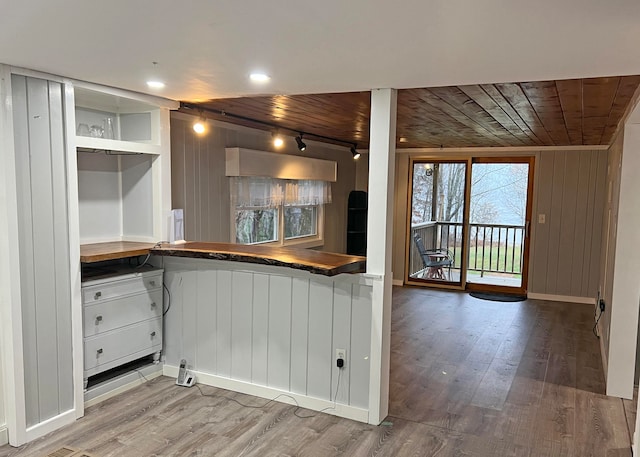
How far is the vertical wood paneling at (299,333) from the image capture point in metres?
3.35

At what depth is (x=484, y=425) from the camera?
10.4 feet

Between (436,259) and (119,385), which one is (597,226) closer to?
(436,259)

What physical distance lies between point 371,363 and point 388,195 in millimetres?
1078

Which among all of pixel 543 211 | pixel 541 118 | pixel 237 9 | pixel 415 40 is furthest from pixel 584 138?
pixel 237 9

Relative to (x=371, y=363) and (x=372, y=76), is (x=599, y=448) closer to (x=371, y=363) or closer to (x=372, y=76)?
(x=371, y=363)

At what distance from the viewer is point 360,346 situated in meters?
3.18

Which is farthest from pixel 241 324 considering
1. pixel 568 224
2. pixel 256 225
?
pixel 568 224

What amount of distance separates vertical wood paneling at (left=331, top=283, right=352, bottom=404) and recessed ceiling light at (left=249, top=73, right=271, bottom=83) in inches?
53.6

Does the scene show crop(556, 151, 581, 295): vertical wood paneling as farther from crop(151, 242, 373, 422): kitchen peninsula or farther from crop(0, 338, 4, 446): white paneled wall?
crop(0, 338, 4, 446): white paneled wall

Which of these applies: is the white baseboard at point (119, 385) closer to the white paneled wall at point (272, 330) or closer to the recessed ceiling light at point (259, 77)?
the white paneled wall at point (272, 330)

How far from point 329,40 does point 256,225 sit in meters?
3.69

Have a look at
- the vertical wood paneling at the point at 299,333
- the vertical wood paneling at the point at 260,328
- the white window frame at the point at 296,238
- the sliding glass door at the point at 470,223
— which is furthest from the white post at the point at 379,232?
the sliding glass door at the point at 470,223

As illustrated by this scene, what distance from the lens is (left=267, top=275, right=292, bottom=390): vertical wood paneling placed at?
342 centimetres

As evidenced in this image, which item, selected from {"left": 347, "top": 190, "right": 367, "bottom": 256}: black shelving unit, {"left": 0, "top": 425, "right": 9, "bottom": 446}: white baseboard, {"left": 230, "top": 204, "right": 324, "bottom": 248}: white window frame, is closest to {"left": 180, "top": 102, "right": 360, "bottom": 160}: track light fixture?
{"left": 347, "top": 190, "right": 367, "bottom": 256}: black shelving unit
